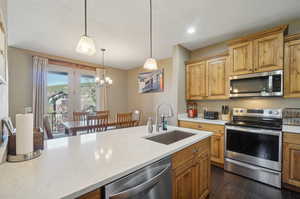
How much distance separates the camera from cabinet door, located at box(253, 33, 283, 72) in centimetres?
209

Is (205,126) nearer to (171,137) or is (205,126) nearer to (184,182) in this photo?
(171,137)

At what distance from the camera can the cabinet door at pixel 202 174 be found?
4.70 feet

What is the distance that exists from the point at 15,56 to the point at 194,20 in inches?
Answer: 160

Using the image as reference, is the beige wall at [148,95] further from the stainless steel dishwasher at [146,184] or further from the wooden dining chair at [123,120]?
the stainless steel dishwasher at [146,184]

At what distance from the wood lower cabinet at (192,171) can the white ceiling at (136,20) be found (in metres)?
1.89

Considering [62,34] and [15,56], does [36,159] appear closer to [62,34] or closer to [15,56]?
[62,34]

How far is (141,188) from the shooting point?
0.82 metres

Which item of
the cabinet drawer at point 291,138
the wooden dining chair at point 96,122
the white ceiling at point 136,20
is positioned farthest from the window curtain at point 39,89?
the cabinet drawer at point 291,138

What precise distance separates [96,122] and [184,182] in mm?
2305

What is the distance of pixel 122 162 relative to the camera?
872mm

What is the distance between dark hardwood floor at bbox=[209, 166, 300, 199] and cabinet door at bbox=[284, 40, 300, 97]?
145 cm

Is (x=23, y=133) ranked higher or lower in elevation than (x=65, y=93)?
lower

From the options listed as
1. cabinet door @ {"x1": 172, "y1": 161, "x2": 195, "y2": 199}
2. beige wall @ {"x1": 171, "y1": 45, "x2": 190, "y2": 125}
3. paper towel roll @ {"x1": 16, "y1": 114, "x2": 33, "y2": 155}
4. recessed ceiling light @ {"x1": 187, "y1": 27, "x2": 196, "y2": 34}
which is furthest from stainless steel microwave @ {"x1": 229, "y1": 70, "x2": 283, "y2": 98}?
paper towel roll @ {"x1": 16, "y1": 114, "x2": 33, "y2": 155}

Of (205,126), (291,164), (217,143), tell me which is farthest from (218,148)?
(291,164)
